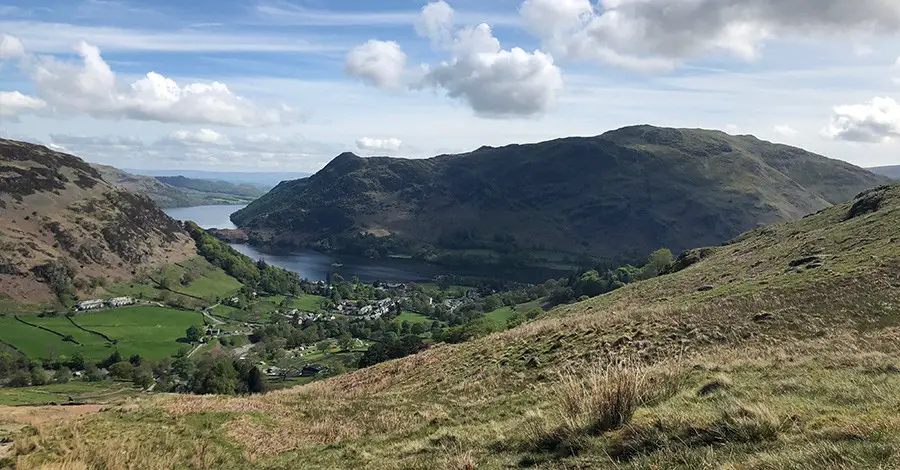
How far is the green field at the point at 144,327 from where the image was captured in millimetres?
155375

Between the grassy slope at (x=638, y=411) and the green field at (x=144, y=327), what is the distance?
474ft

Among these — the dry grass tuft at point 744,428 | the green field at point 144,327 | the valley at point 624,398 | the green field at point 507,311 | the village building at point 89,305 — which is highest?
the dry grass tuft at point 744,428

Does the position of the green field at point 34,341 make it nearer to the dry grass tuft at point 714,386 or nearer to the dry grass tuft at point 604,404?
the dry grass tuft at point 604,404

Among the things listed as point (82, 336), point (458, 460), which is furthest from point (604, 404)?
point (82, 336)

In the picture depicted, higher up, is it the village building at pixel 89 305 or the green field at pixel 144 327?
the village building at pixel 89 305

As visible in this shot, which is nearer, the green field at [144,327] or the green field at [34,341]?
the green field at [34,341]

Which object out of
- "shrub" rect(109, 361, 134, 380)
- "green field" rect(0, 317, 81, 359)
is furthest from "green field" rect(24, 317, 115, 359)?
"shrub" rect(109, 361, 134, 380)

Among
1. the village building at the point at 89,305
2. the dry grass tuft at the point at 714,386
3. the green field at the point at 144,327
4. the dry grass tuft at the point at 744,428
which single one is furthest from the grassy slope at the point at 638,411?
the village building at the point at 89,305

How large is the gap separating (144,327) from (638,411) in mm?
196381

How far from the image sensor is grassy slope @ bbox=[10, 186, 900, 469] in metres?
9.23

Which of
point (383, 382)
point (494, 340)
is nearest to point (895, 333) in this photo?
point (494, 340)

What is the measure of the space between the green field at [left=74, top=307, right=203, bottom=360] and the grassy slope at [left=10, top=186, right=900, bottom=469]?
14433 cm

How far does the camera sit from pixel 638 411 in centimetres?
1191

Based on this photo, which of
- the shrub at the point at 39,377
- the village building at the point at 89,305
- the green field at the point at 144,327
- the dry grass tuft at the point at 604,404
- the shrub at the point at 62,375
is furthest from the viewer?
the village building at the point at 89,305
